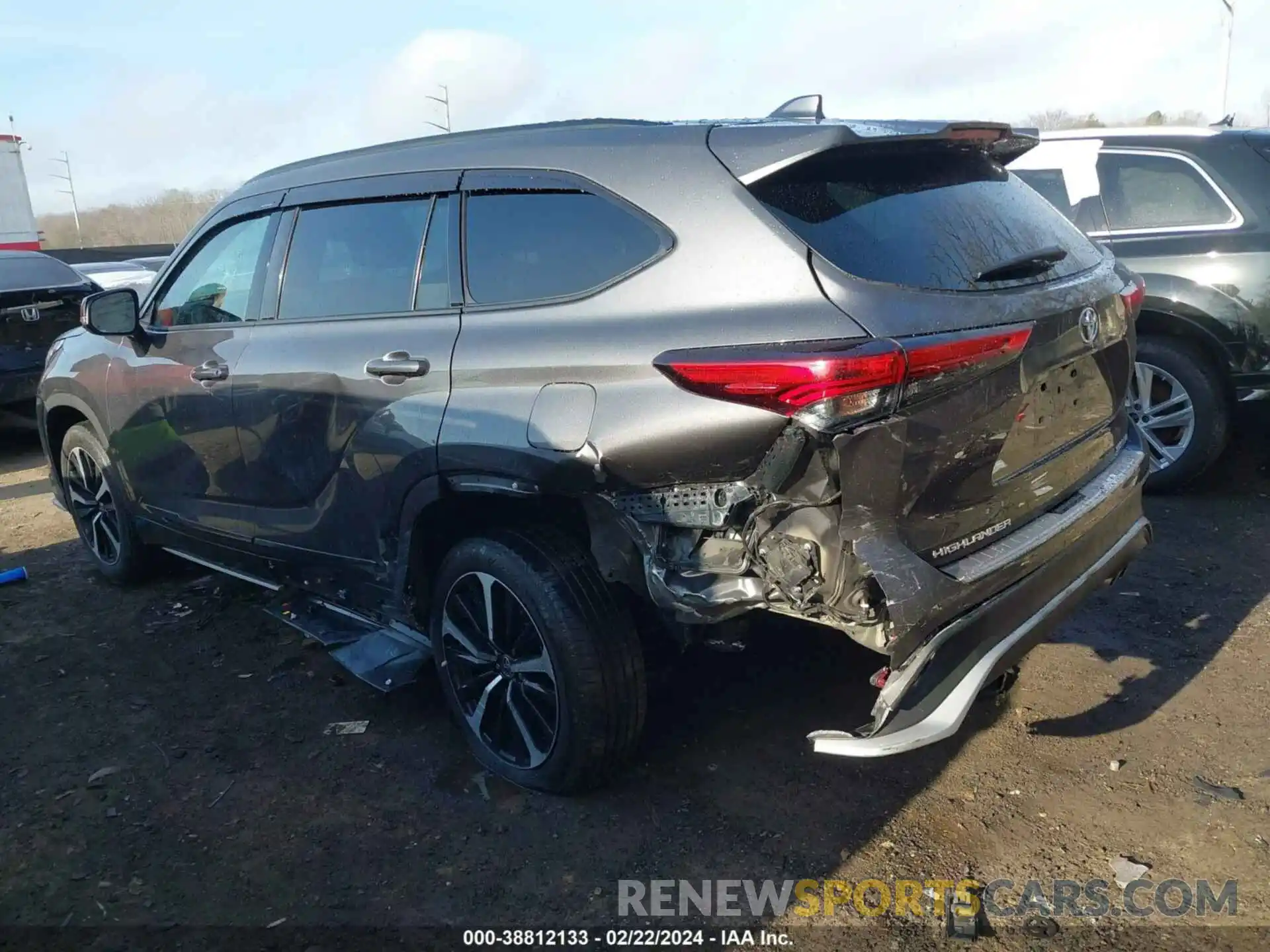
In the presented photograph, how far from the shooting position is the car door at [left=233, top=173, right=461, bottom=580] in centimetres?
310

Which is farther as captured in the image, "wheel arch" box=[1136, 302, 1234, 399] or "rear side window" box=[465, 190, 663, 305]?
"wheel arch" box=[1136, 302, 1234, 399]

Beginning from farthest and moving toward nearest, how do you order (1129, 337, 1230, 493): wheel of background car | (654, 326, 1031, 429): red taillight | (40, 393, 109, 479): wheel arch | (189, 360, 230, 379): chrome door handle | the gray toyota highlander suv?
1. (1129, 337, 1230, 493): wheel of background car
2. (40, 393, 109, 479): wheel arch
3. (189, 360, 230, 379): chrome door handle
4. the gray toyota highlander suv
5. (654, 326, 1031, 429): red taillight

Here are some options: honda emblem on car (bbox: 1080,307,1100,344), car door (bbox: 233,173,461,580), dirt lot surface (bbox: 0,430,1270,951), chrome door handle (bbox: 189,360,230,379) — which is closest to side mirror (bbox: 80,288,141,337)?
chrome door handle (bbox: 189,360,230,379)

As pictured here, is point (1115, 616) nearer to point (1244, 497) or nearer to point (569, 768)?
point (1244, 497)

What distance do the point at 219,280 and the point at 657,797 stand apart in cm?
275

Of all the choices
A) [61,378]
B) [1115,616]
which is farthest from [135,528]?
[1115,616]

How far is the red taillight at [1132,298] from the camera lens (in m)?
3.05

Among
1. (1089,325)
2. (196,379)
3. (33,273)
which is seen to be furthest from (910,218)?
(33,273)

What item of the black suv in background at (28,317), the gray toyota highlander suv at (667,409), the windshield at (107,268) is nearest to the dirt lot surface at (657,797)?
the gray toyota highlander suv at (667,409)

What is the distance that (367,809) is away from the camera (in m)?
3.09

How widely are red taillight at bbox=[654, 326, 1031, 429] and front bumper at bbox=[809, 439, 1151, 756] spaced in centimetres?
34

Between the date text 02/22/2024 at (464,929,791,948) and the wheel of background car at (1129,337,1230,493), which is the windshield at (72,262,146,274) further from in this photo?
the date text 02/22/2024 at (464,929,791,948)

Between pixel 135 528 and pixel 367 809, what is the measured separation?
2459 millimetres

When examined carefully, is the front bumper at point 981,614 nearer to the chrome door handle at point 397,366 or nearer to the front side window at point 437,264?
the chrome door handle at point 397,366
